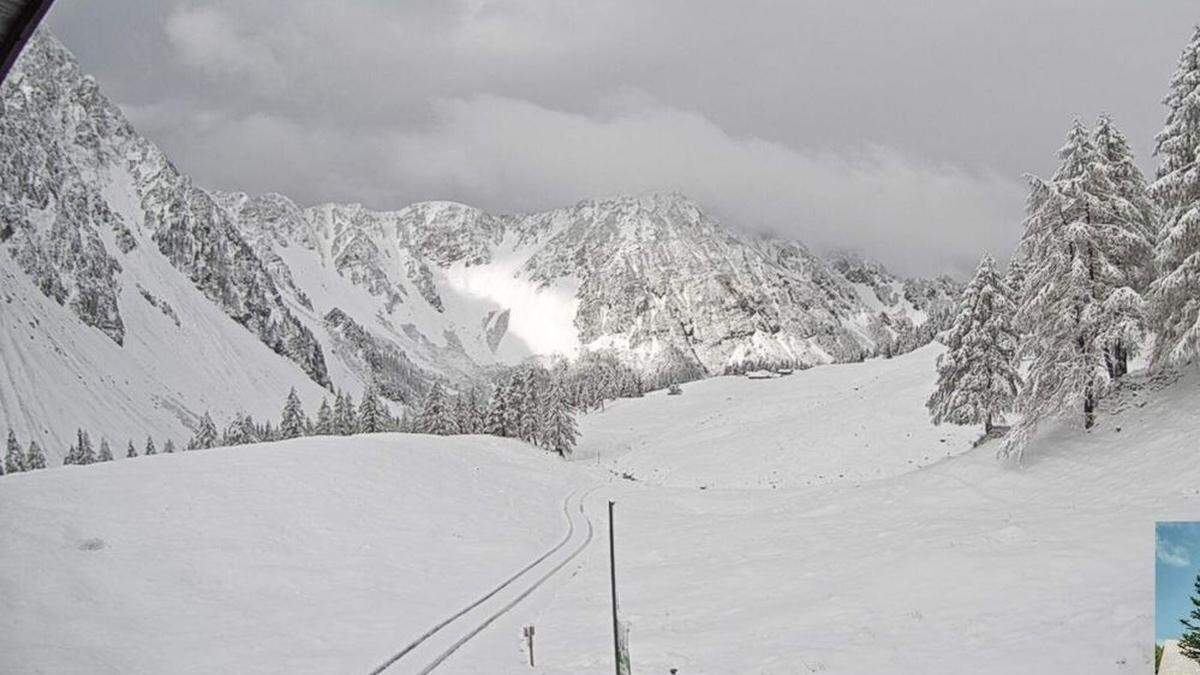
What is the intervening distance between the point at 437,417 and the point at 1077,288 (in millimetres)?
82445

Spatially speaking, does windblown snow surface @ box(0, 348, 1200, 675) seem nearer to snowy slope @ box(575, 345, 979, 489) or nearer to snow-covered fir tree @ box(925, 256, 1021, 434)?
snow-covered fir tree @ box(925, 256, 1021, 434)

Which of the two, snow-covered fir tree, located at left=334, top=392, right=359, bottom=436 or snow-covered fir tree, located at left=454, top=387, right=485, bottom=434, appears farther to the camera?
snow-covered fir tree, located at left=334, top=392, right=359, bottom=436

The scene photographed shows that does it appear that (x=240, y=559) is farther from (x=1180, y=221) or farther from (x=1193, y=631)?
(x=1180, y=221)

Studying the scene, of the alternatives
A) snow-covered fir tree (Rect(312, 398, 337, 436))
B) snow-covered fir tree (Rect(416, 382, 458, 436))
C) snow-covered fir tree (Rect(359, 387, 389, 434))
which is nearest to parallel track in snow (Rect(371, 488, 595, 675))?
snow-covered fir tree (Rect(416, 382, 458, 436))

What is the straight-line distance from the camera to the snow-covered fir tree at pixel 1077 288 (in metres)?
27.7

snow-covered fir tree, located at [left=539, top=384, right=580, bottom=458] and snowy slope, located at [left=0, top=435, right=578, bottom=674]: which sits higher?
snow-covered fir tree, located at [left=539, top=384, right=580, bottom=458]

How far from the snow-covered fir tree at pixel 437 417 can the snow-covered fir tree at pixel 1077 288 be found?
77.4 meters

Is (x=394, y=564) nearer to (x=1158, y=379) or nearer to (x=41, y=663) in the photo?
(x=41, y=663)

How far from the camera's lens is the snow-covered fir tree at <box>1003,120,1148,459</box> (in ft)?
90.8

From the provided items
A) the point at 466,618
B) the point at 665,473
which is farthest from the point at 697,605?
the point at 665,473

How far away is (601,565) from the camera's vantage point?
3144 cm

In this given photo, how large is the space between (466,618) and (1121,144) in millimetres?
Answer: 30831

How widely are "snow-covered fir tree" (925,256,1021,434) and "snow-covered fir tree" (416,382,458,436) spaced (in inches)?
2593

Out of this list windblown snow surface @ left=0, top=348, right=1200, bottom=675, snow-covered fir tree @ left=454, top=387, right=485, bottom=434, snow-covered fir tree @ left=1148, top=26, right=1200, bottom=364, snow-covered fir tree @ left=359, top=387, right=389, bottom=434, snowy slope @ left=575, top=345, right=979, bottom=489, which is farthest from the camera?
snow-covered fir tree @ left=359, top=387, right=389, bottom=434
